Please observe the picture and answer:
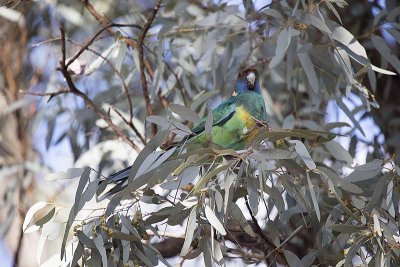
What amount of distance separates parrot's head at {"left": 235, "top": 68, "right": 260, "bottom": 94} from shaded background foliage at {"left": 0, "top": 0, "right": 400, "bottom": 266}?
0.09 meters

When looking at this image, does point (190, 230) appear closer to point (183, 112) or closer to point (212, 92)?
point (183, 112)

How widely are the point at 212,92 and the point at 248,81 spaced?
1.16ft

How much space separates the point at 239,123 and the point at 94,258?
0.88 metres

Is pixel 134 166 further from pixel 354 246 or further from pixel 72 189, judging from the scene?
pixel 72 189

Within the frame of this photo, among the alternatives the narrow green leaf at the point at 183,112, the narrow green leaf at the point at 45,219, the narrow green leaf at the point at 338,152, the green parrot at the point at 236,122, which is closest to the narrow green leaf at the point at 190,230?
the narrow green leaf at the point at 183,112

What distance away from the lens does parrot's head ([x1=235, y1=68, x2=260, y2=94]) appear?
3160mm

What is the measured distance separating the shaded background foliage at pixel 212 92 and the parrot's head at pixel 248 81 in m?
0.09

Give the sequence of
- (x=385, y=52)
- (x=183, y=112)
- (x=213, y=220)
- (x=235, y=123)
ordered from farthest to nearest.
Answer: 1. (x=385, y=52)
2. (x=235, y=123)
3. (x=183, y=112)
4. (x=213, y=220)

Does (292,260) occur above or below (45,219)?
below

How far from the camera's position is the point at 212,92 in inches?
113

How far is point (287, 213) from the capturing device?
95.5 inches

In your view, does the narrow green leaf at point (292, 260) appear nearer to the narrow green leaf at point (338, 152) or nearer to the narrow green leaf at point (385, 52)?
the narrow green leaf at point (338, 152)

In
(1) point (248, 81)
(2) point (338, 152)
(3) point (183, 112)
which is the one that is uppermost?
(3) point (183, 112)

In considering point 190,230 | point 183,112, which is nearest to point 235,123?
point 183,112
